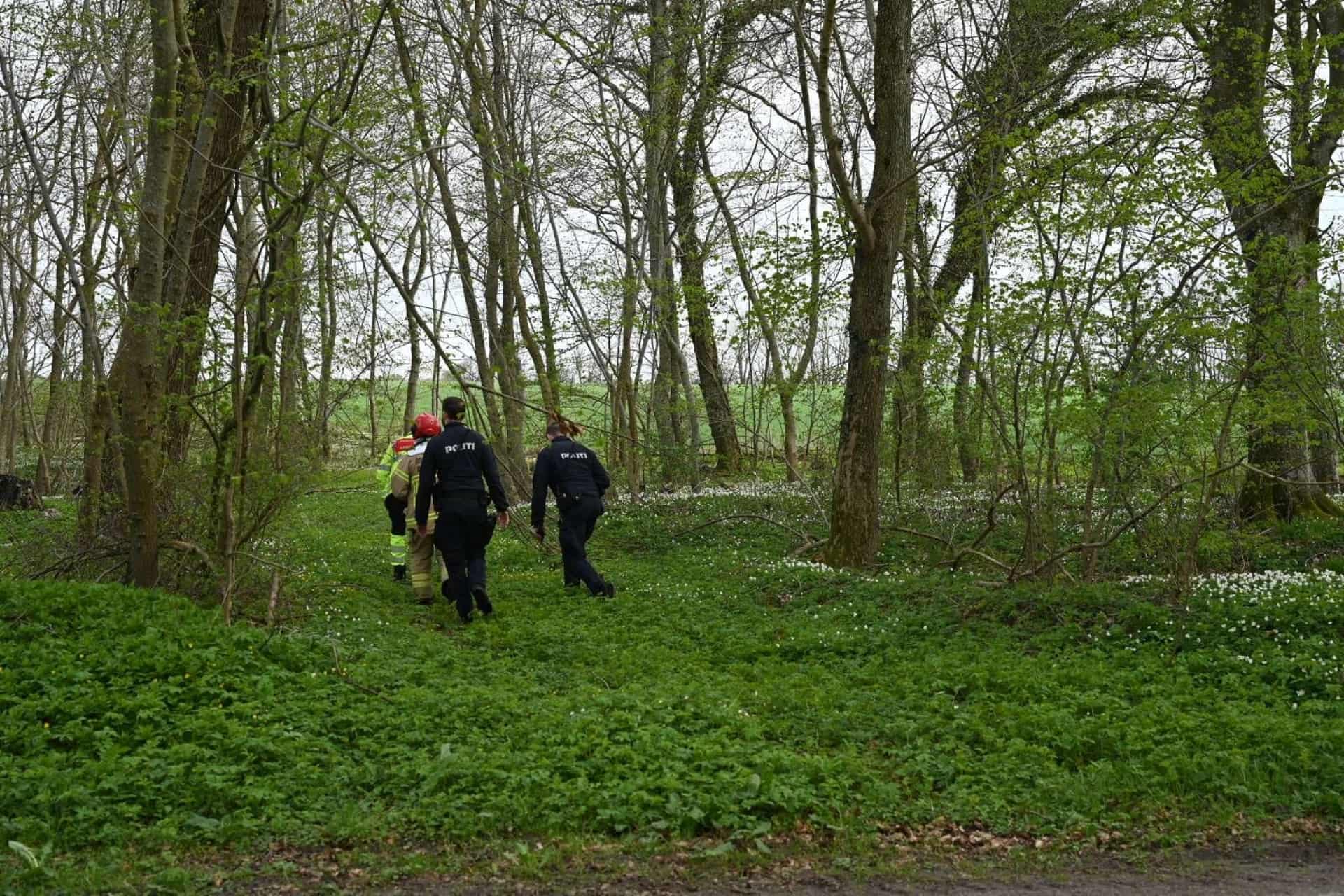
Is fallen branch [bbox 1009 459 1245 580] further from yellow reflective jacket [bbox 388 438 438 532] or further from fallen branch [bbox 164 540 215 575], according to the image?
fallen branch [bbox 164 540 215 575]

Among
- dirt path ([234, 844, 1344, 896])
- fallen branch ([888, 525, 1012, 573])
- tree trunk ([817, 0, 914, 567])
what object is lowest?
dirt path ([234, 844, 1344, 896])

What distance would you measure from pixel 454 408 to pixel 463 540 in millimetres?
1346

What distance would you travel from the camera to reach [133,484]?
9281 millimetres

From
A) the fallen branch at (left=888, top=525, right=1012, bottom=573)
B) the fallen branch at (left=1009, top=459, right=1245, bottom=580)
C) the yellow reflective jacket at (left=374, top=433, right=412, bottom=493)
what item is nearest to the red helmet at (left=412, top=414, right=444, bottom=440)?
the yellow reflective jacket at (left=374, top=433, right=412, bottom=493)

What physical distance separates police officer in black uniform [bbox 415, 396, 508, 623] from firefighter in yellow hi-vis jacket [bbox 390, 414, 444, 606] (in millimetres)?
489

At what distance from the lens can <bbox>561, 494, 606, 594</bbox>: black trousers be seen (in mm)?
12219

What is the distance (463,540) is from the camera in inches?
439

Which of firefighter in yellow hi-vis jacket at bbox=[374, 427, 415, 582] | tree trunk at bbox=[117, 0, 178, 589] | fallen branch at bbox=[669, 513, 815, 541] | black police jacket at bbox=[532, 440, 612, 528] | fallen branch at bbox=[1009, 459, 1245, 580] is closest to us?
tree trunk at bbox=[117, 0, 178, 589]

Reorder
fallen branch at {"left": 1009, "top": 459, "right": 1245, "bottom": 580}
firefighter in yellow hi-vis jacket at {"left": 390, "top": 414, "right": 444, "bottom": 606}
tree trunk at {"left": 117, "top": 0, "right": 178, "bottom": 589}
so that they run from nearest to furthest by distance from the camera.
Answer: tree trunk at {"left": 117, "top": 0, "right": 178, "bottom": 589}, fallen branch at {"left": 1009, "top": 459, "right": 1245, "bottom": 580}, firefighter in yellow hi-vis jacket at {"left": 390, "top": 414, "right": 444, "bottom": 606}

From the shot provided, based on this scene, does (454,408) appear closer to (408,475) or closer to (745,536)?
(408,475)

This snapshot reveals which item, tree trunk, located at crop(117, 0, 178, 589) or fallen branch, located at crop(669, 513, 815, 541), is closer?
tree trunk, located at crop(117, 0, 178, 589)

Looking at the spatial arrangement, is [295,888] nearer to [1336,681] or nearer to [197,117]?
[197,117]

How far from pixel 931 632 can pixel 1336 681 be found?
3.29 metres

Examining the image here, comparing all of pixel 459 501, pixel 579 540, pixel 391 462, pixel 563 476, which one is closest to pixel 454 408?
pixel 459 501
